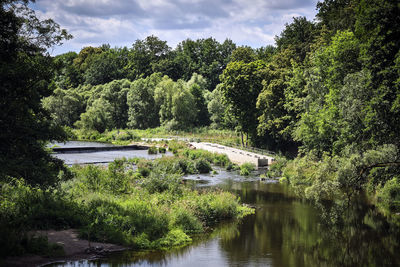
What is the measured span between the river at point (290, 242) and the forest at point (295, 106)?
1544mm

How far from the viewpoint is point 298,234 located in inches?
890

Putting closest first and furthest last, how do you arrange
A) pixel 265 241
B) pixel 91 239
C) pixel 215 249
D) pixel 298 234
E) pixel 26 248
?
1. pixel 26 248
2. pixel 91 239
3. pixel 215 249
4. pixel 265 241
5. pixel 298 234

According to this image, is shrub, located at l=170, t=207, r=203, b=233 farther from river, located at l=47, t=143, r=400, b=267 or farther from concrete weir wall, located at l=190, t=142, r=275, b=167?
concrete weir wall, located at l=190, t=142, r=275, b=167

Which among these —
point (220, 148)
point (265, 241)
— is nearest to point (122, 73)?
point (220, 148)

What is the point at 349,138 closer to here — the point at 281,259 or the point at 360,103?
the point at 360,103

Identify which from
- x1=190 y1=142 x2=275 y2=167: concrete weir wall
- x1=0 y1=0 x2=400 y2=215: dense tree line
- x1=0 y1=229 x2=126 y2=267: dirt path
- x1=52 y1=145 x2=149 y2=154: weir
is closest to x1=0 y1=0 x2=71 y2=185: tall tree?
x1=0 y1=0 x2=400 y2=215: dense tree line

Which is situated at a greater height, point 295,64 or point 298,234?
point 295,64

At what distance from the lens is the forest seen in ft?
68.8

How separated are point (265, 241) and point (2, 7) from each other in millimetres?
17571

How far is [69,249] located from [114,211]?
3.73 metres

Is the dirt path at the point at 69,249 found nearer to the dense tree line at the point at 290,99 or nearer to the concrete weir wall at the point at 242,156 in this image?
the dense tree line at the point at 290,99

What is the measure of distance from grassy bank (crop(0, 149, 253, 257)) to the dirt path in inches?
14.0

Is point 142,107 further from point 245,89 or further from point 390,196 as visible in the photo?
point 390,196

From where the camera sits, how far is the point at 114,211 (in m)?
20.3
